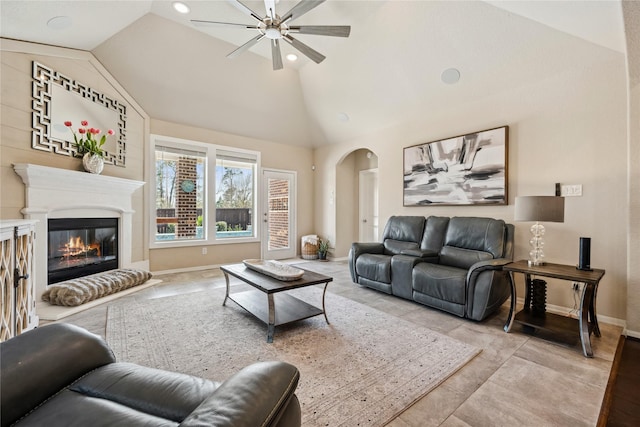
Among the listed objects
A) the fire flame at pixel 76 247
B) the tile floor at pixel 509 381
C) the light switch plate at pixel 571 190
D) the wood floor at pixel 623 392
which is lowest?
the wood floor at pixel 623 392

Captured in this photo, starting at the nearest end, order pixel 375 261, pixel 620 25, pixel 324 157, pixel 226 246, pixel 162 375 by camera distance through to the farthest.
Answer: pixel 162 375 < pixel 620 25 < pixel 375 261 < pixel 226 246 < pixel 324 157

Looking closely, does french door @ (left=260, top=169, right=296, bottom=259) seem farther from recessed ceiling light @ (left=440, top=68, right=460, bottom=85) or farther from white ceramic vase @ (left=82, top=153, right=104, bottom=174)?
recessed ceiling light @ (left=440, top=68, right=460, bottom=85)

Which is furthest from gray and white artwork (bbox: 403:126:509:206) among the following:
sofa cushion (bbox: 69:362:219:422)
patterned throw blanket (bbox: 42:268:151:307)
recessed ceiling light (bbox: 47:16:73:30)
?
recessed ceiling light (bbox: 47:16:73:30)

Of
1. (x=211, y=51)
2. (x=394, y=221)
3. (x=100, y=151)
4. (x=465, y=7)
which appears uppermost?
(x=211, y=51)

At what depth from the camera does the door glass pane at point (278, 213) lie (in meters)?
6.08

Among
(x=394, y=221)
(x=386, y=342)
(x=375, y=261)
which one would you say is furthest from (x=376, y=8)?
(x=386, y=342)

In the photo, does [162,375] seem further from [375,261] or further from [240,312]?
[375,261]

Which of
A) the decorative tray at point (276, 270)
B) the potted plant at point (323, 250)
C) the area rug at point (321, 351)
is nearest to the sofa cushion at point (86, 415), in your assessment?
the area rug at point (321, 351)

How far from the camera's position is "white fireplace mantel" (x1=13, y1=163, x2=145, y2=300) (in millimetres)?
2930

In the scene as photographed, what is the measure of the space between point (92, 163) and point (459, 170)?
4966mm

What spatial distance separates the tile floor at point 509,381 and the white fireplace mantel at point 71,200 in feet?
3.50

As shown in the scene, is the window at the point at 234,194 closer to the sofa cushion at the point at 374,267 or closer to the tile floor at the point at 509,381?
the tile floor at the point at 509,381

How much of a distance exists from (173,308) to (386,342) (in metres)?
2.38

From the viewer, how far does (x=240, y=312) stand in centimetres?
299
